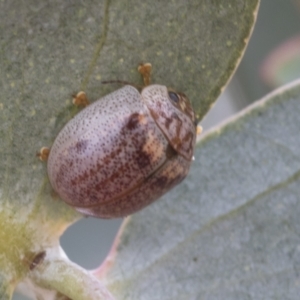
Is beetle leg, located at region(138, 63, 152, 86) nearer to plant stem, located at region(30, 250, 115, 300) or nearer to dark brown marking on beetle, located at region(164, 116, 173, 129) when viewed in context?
dark brown marking on beetle, located at region(164, 116, 173, 129)

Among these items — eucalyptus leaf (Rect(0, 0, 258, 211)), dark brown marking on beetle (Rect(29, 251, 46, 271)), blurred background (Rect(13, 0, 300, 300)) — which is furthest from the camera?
blurred background (Rect(13, 0, 300, 300))

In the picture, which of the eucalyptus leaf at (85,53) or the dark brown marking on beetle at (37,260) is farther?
the dark brown marking on beetle at (37,260)

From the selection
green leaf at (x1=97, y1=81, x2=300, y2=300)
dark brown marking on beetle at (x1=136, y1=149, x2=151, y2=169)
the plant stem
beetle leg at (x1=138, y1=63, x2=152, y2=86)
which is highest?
beetle leg at (x1=138, y1=63, x2=152, y2=86)

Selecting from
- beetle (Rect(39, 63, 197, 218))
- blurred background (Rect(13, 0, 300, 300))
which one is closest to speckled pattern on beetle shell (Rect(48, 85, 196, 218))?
beetle (Rect(39, 63, 197, 218))

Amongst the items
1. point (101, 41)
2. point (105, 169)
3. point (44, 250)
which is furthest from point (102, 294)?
point (101, 41)

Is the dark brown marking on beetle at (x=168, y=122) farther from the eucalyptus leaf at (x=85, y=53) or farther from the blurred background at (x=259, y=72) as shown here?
the blurred background at (x=259, y=72)

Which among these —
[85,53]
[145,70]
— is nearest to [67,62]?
[85,53]

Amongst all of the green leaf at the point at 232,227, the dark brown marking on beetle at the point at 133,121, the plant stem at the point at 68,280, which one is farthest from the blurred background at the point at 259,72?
the dark brown marking on beetle at the point at 133,121

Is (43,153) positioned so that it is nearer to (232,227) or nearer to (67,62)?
(67,62)
